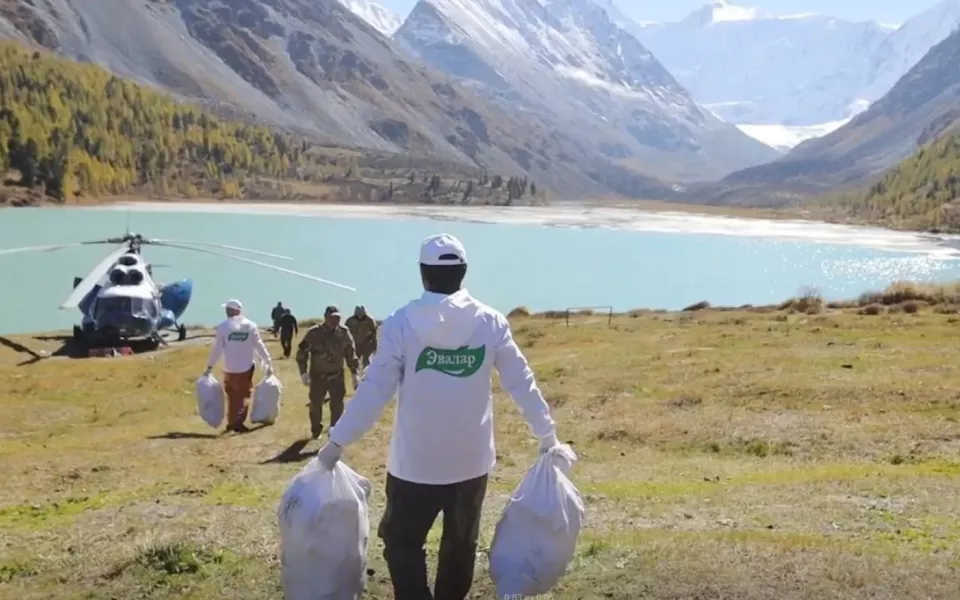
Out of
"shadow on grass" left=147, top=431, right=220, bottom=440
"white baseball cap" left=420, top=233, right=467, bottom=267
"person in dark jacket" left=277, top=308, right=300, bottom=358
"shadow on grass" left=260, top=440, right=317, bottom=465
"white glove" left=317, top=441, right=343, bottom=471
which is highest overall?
"white baseball cap" left=420, top=233, right=467, bottom=267

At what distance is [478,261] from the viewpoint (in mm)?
91312

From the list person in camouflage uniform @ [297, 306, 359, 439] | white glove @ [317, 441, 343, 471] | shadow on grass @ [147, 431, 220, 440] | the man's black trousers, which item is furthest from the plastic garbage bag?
the man's black trousers

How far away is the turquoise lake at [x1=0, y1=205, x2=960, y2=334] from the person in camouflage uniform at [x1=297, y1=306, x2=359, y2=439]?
34.6 metres

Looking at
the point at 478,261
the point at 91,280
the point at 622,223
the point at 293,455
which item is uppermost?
the point at 91,280

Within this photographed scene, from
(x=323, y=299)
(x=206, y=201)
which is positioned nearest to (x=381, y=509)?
(x=323, y=299)

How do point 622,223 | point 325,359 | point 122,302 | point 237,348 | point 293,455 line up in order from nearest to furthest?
point 293,455 < point 325,359 < point 237,348 < point 122,302 < point 622,223

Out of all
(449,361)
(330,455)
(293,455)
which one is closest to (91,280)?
(293,455)

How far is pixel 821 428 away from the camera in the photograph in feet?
56.7

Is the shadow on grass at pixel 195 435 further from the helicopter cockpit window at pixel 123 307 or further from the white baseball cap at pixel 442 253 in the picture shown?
the helicopter cockpit window at pixel 123 307

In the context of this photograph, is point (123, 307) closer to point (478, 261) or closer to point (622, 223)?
point (478, 261)

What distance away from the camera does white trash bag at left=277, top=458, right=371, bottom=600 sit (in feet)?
21.7

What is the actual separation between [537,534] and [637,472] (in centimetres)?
793

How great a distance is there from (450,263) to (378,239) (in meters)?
107

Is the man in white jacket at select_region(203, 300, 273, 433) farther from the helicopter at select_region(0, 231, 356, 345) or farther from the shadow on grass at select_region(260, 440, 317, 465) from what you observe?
the helicopter at select_region(0, 231, 356, 345)
